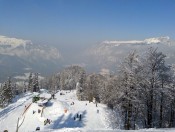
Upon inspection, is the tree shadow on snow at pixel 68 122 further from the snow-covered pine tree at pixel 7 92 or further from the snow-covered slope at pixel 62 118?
the snow-covered pine tree at pixel 7 92

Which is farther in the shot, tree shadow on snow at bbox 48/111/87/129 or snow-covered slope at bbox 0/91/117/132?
snow-covered slope at bbox 0/91/117/132

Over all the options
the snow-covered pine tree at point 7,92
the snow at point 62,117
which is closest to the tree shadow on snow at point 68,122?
the snow at point 62,117

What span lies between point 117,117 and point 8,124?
84.0ft

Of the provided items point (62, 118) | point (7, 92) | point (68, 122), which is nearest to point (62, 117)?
point (62, 118)

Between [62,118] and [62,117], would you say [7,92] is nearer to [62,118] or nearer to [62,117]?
[62,117]

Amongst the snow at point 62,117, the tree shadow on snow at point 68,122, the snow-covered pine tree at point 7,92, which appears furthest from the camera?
the snow-covered pine tree at point 7,92

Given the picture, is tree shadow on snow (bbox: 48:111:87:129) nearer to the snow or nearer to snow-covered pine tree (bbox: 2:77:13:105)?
the snow

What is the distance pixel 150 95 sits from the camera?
37656 millimetres

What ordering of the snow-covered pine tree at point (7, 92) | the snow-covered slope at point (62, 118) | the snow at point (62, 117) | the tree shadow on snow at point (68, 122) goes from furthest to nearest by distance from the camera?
the snow-covered pine tree at point (7, 92) < the snow-covered slope at point (62, 118) < the snow at point (62, 117) < the tree shadow on snow at point (68, 122)

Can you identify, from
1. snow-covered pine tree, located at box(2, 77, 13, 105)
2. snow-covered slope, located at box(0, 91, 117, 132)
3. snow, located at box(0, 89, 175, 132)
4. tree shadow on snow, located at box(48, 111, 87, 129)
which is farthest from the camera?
snow-covered pine tree, located at box(2, 77, 13, 105)

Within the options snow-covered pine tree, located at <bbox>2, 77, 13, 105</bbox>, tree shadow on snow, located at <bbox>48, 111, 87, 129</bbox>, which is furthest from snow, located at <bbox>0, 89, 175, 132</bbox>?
snow-covered pine tree, located at <bbox>2, 77, 13, 105</bbox>

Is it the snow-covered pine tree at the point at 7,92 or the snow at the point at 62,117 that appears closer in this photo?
the snow at the point at 62,117

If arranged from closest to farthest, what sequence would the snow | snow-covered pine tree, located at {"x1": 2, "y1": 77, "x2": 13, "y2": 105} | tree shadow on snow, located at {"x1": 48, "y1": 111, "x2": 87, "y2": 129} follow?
1. tree shadow on snow, located at {"x1": 48, "y1": 111, "x2": 87, "y2": 129}
2. the snow
3. snow-covered pine tree, located at {"x1": 2, "y1": 77, "x2": 13, "y2": 105}

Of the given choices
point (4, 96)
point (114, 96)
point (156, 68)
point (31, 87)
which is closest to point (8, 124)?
point (114, 96)
